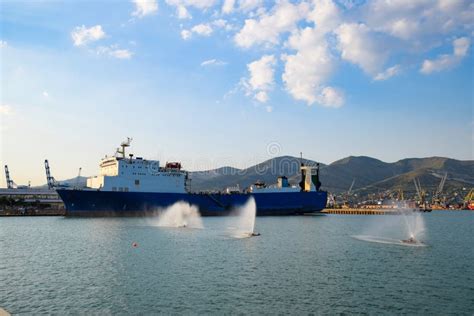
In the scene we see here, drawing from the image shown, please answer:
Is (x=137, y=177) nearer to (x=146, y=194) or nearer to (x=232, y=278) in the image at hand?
(x=146, y=194)

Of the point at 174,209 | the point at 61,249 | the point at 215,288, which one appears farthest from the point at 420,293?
the point at 174,209

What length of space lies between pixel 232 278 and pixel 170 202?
53268mm

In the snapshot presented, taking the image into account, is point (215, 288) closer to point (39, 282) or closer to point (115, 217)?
point (39, 282)

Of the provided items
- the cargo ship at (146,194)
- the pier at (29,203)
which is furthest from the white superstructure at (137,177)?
the pier at (29,203)

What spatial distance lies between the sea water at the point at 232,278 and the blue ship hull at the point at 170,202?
104 ft

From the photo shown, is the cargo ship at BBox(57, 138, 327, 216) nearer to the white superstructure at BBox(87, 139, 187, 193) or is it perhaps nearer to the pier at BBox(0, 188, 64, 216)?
the white superstructure at BBox(87, 139, 187, 193)

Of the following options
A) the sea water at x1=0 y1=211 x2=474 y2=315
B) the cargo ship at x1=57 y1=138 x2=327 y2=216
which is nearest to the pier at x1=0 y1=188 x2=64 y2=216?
the cargo ship at x1=57 y1=138 x2=327 y2=216

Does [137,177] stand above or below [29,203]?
above

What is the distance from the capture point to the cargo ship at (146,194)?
6862cm

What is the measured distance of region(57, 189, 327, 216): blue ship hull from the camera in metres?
68.4

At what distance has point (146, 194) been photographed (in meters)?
71.1

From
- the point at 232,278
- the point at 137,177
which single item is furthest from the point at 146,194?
the point at 232,278

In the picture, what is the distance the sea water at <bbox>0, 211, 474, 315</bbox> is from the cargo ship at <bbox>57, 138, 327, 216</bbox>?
32066 millimetres

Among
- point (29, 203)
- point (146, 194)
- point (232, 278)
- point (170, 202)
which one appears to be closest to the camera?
point (232, 278)
